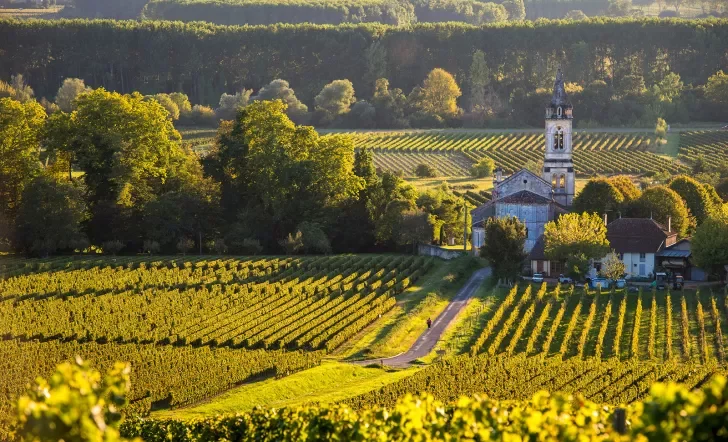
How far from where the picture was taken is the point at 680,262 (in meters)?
55.4

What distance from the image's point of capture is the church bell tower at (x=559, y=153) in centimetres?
6322

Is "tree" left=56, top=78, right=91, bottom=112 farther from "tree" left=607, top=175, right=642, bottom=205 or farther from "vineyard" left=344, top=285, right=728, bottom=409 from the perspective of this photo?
"vineyard" left=344, top=285, right=728, bottom=409

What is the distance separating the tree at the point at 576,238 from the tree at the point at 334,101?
61623 mm

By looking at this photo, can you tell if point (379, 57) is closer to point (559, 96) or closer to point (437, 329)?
point (559, 96)

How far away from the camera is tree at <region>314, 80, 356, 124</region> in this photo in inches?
4555

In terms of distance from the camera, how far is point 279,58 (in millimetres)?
134500

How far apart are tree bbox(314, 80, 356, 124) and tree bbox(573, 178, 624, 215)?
55592mm

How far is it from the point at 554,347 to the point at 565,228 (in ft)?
44.4

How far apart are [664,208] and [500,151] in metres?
42.2

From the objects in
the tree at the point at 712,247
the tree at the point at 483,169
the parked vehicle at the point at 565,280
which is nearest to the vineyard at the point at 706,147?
the tree at the point at 483,169

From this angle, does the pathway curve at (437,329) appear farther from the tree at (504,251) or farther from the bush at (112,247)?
the bush at (112,247)

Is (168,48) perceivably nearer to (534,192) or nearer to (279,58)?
(279,58)

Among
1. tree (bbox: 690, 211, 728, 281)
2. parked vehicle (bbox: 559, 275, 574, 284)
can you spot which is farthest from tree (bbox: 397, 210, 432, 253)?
tree (bbox: 690, 211, 728, 281)

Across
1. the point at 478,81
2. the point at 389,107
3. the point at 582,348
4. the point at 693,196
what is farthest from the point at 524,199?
the point at 478,81
